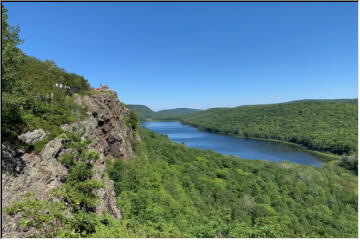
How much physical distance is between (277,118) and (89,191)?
18247 centimetres

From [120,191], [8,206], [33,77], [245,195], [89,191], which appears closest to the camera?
[8,206]

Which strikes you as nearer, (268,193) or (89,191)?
(89,191)

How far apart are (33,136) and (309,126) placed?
15799cm

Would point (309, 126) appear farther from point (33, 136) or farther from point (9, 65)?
point (9, 65)

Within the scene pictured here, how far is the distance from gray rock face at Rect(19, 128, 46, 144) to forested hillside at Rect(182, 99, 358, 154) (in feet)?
344

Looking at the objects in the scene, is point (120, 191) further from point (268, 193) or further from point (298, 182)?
point (298, 182)

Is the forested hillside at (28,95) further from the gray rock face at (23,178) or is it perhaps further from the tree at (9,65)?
the gray rock face at (23,178)

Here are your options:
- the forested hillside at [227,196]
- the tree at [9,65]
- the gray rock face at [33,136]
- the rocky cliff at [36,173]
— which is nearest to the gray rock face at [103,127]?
the rocky cliff at [36,173]

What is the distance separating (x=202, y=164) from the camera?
48.0 m

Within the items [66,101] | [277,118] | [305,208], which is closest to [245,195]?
[305,208]

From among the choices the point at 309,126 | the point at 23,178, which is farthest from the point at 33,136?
the point at 309,126

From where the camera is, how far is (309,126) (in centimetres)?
14212

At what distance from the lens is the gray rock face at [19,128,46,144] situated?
11.5 m

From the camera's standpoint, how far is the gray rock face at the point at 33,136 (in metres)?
11.5
